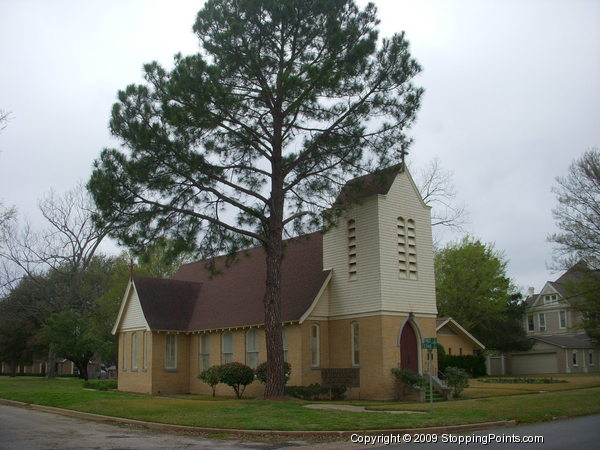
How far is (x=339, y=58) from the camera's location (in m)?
24.3

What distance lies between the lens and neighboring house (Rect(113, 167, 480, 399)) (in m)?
26.3

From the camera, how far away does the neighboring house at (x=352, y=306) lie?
2633 centimetres

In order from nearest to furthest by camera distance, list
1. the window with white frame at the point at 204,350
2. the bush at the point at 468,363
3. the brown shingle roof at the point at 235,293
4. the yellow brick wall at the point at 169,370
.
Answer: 1. the brown shingle roof at the point at 235,293
2. the yellow brick wall at the point at 169,370
3. the window with white frame at the point at 204,350
4. the bush at the point at 468,363

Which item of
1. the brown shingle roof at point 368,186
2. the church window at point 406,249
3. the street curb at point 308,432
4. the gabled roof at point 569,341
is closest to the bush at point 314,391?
the church window at point 406,249

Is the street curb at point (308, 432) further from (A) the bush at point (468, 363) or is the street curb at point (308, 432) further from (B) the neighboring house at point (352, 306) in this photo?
(A) the bush at point (468, 363)

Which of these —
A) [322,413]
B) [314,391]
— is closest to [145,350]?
[314,391]

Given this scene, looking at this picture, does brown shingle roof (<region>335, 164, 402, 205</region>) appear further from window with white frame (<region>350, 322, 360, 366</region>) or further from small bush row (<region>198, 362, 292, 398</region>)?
small bush row (<region>198, 362, 292, 398</region>)

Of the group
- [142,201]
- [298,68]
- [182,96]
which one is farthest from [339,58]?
[142,201]

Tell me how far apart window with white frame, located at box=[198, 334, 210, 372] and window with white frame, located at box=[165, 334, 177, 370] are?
1452 mm

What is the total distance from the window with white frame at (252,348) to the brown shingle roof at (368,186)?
8422mm

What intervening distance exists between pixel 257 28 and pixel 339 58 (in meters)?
3.32

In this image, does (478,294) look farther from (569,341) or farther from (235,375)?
→ (235,375)

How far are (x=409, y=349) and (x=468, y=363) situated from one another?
788 inches

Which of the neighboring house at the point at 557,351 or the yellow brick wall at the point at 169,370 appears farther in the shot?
the neighboring house at the point at 557,351
